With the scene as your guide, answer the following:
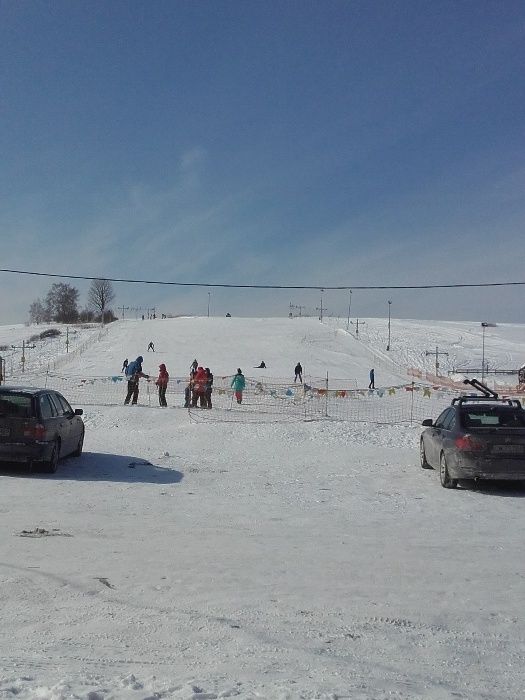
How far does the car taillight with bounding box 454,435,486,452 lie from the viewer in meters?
11.5

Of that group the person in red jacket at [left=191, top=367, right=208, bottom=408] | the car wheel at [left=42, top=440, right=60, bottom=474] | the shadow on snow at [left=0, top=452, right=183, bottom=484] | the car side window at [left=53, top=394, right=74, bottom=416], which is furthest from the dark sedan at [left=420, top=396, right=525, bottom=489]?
the person in red jacket at [left=191, top=367, right=208, bottom=408]

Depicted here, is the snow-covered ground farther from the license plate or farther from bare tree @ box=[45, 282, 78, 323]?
bare tree @ box=[45, 282, 78, 323]

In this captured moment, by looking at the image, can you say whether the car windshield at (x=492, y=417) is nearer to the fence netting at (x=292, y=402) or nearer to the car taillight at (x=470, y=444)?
the car taillight at (x=470, y=444)

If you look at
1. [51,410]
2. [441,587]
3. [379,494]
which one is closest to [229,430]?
[51,410]

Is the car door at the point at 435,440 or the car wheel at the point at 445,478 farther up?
the car door at the point at 435,440

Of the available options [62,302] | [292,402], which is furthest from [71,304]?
[292,402]

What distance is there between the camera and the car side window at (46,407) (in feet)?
42.1

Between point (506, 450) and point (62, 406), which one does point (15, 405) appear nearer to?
point (62, 406)

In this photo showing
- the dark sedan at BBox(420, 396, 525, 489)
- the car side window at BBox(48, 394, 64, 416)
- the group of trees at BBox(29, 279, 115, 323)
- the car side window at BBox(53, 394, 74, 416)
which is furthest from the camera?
the group of trees at BBox(29, 279, 115, 323)

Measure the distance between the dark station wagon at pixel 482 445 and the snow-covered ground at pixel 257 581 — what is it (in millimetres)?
366

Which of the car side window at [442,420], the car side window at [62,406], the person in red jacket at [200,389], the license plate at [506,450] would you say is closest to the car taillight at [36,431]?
the car side window at [62,406]

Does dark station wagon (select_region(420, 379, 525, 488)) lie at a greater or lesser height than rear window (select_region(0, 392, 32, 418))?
lesser

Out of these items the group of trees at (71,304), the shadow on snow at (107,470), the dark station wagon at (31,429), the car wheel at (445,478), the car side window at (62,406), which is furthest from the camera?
the group of trees at (71,304)

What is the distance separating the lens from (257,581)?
6.39 meters
